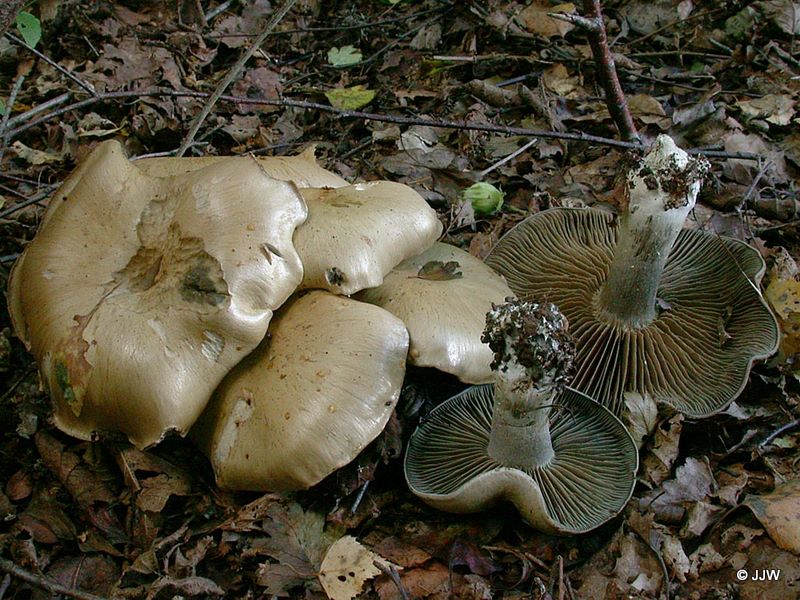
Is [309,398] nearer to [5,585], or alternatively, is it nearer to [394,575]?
[394,575]

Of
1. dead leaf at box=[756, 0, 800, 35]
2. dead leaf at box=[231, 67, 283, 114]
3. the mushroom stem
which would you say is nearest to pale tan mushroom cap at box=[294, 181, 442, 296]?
the mushroom stem

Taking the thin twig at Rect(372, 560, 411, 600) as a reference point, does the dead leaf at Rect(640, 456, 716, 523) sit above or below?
below

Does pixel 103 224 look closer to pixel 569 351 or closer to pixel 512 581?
pixel 569 351

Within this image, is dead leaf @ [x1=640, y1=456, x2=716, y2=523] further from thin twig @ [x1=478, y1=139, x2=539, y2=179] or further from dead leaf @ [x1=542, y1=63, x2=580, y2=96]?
dead leaf @ [x1=542, y1=63, x2=580, y2=96]

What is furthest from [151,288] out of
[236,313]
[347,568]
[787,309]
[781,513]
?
[787,309]

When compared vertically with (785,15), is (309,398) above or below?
above

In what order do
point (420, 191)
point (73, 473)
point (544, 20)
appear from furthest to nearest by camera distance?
point (544, 20) < point (420, 191) < point (73, 473)
